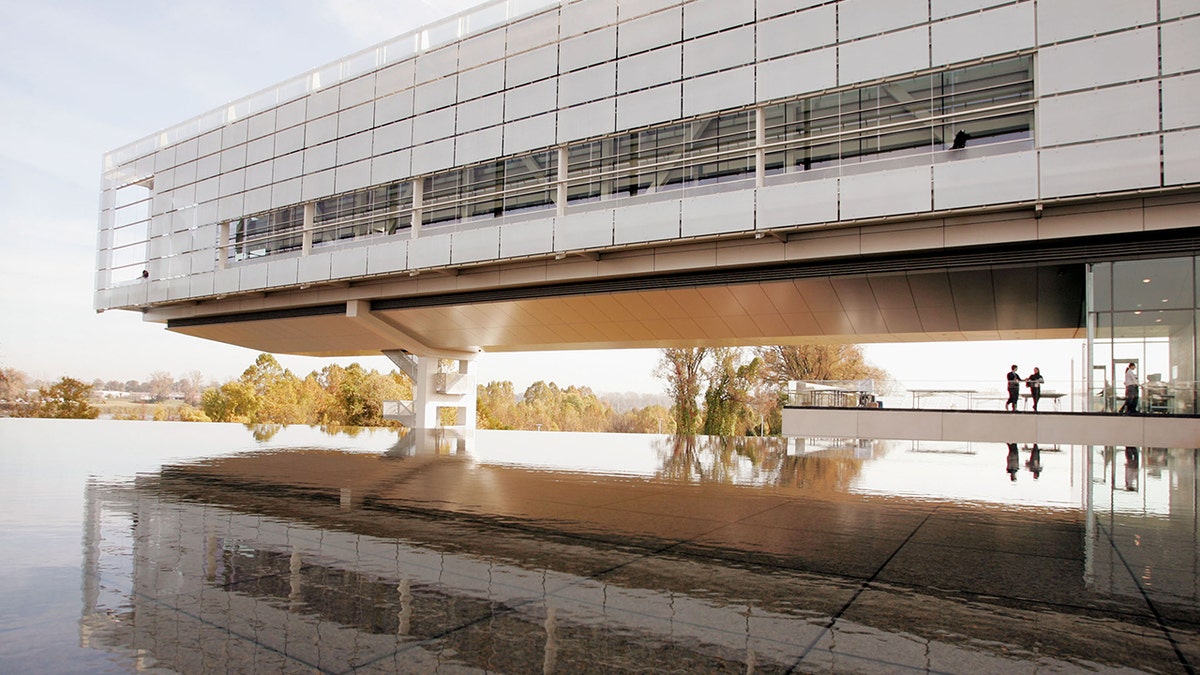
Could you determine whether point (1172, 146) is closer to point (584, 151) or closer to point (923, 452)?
point (923, 452)

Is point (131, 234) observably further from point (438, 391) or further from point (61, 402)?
point (61, 402)

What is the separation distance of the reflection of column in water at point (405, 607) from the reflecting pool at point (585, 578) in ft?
0.06

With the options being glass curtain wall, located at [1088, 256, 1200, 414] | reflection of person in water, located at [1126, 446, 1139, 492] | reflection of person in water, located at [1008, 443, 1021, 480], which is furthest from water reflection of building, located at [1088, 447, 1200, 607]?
glass curtain wall, located at [1088, 256, 1200, 414]

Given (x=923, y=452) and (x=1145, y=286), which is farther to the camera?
(x=923, y=452)

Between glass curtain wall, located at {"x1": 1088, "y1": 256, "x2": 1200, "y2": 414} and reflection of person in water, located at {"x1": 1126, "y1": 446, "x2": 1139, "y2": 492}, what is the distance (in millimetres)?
1185

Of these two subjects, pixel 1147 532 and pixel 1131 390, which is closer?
pixel 1147 532

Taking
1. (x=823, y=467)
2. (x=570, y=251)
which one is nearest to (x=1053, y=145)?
(x=823, y=467)

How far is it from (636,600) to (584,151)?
23270 millimetres

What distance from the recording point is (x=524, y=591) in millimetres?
4723

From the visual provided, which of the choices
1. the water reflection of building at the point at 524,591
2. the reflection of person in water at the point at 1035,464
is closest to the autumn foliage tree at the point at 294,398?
the reflection of person in water at the point at 1035,464

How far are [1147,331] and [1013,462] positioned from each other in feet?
21.2

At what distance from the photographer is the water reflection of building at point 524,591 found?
3.60 metres

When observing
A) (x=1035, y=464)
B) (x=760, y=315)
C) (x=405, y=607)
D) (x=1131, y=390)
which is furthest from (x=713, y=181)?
(x=405, y=607)

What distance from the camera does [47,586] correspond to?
15.2ft
